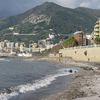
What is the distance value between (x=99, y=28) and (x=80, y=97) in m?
102

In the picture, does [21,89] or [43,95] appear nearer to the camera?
[43,95]

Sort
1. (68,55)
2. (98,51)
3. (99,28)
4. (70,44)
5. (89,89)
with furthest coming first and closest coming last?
1. (70,44)
2. (99,28)
3. (68,55)
4. (98,51)
5. (89,89)

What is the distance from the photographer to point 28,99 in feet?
96.4

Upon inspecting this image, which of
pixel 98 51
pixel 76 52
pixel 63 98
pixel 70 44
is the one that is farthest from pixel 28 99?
pixel 70 44

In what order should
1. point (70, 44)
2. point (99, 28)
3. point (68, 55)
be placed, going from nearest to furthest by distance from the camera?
point (68, 55) → point (99, 28) → point (70, 44)

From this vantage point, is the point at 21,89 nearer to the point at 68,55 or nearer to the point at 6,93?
the point at 6,93

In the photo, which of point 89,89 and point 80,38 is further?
point 80,38

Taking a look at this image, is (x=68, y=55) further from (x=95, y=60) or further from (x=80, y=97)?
(x=80, y=97)

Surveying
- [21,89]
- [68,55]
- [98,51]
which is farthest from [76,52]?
[21,89]

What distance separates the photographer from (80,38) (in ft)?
478

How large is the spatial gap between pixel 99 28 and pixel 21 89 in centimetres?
9740

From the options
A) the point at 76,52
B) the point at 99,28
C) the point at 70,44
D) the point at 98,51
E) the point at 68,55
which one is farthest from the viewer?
the point at 70,44

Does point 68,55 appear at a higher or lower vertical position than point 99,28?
lower

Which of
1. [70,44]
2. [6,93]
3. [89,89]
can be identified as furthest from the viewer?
[70,44]
